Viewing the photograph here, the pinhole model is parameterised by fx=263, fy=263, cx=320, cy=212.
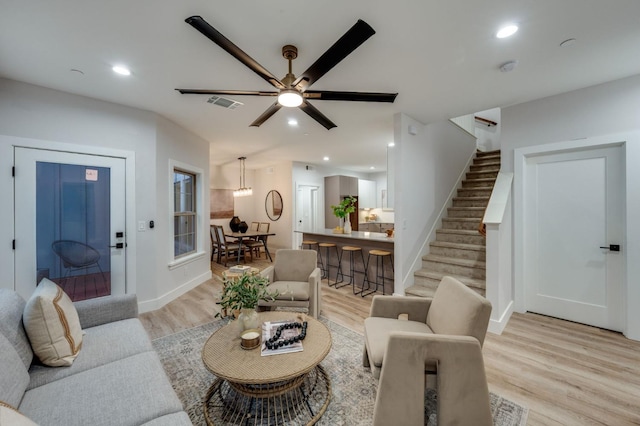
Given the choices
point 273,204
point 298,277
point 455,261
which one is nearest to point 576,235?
point 455,261

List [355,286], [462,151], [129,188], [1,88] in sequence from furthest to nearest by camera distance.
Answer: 1. [462,151]
2. [355,286]
3. [129,188]
4. [1,88]

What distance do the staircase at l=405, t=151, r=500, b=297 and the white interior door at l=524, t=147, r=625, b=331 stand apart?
633mm

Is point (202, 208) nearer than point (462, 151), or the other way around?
point (202, 208)

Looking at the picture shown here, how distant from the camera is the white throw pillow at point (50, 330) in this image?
60.0 inches

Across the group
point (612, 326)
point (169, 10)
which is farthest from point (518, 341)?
point (169, 10)

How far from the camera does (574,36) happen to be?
2.09 metres

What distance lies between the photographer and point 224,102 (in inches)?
131

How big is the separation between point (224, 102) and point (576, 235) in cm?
460

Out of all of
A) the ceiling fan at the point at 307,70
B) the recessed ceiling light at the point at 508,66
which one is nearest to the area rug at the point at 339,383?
the ceiling fan at the point at 307,70

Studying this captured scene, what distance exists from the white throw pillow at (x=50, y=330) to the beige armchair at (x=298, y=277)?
1.65m

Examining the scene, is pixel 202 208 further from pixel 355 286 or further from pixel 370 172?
pixel 370 172

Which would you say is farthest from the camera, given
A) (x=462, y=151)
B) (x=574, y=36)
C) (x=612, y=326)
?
(x=462, y=151)

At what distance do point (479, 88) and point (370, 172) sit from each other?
6661 millimetres

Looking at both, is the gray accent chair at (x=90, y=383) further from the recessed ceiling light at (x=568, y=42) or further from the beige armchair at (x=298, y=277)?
the recessed ceiling light at (x=568, y=42)
